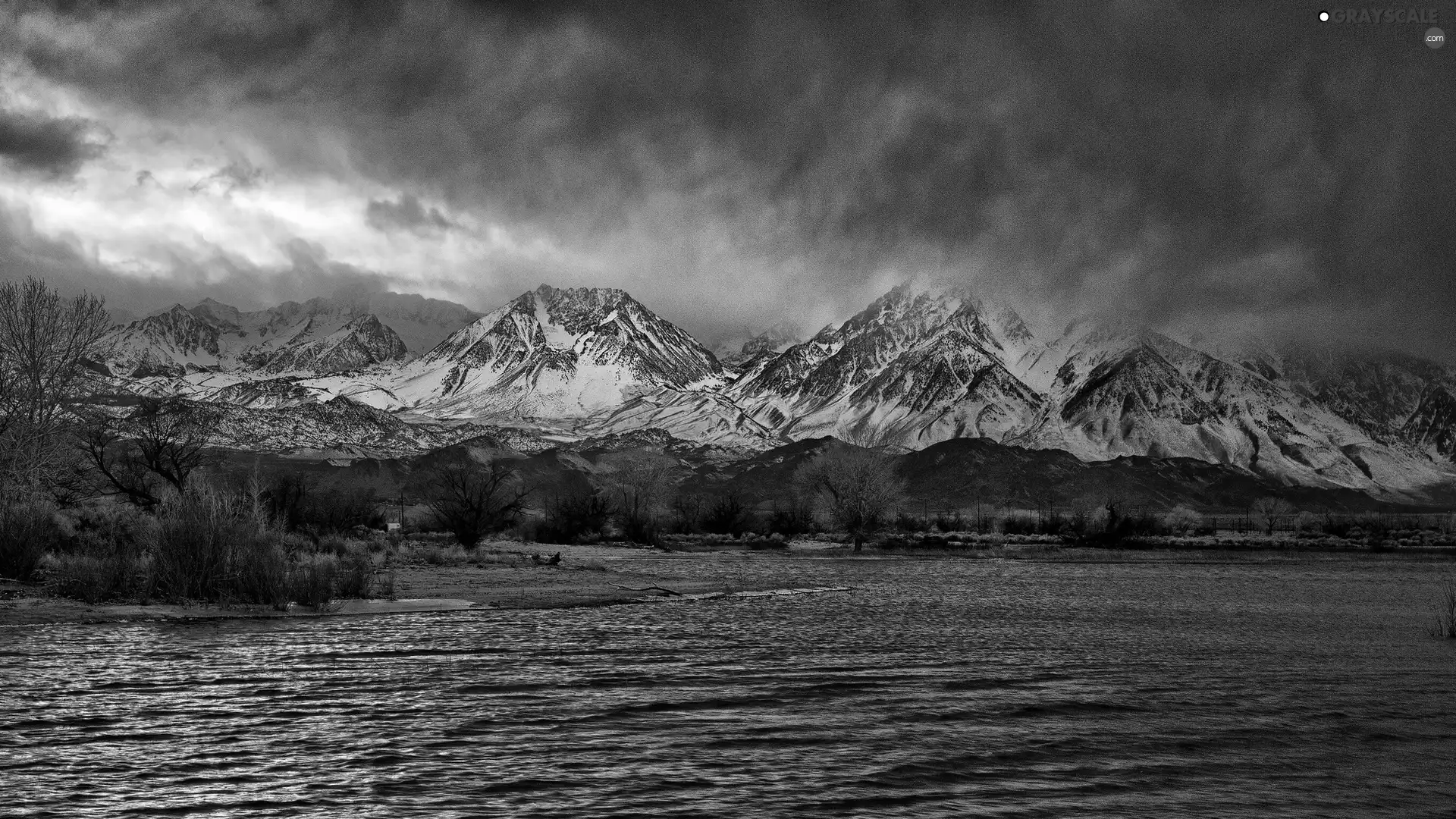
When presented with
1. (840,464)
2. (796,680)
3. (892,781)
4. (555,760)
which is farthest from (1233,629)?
(840,464)

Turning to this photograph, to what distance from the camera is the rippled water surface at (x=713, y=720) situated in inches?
507

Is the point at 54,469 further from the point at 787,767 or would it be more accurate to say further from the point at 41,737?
the point at 787,767

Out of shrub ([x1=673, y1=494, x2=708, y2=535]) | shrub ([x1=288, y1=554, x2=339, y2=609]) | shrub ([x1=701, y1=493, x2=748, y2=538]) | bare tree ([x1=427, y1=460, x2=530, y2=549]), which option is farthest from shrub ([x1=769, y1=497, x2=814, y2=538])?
shrub ([x1=288, y1=554, x2=339, y2=609])

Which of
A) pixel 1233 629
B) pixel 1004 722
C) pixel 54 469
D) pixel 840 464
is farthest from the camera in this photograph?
pixel 840 464

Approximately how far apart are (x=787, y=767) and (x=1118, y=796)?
12.7 ft

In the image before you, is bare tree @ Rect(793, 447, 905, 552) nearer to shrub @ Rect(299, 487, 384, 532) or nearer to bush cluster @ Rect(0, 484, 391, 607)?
shrub @ Rect(299, 487, 384, 532)

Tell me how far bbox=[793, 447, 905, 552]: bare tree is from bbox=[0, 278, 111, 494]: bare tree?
211 ft

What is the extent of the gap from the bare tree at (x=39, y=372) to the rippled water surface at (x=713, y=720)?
29416 mm

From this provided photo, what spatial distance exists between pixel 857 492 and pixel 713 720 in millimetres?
94942

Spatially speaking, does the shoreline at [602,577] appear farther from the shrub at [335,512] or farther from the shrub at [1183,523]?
the shrub at [1183,523]

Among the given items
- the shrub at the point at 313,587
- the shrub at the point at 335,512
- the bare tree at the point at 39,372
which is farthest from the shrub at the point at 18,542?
the shrub at the point at 335,512

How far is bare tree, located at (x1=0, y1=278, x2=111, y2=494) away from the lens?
1960 inches

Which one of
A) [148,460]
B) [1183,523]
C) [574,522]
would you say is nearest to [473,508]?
[148,460]

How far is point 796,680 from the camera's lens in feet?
68.3
